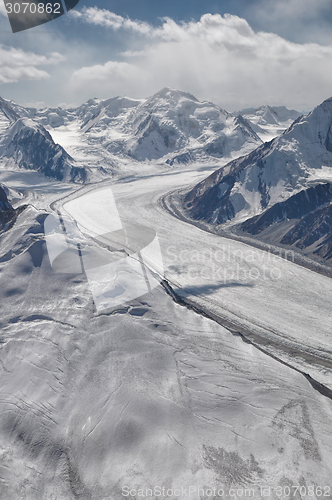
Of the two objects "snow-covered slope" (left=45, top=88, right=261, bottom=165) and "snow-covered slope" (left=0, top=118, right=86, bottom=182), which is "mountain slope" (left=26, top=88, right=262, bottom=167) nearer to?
"snow-covered slope" (left=45, top=88, right=261, bottom=165)

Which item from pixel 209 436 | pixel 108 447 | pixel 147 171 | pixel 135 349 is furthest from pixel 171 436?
pixel 147 171

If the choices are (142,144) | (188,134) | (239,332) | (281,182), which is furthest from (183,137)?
(239,332)

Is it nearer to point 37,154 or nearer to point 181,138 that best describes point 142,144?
point 181,138

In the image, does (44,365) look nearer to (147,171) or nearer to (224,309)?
(224,309)

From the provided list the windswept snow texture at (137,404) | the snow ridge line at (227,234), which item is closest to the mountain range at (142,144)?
the snow ridge line at (227,234)

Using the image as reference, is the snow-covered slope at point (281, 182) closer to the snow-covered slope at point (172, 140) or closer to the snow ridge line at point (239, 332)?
the snow ridge line at point (239, 332)

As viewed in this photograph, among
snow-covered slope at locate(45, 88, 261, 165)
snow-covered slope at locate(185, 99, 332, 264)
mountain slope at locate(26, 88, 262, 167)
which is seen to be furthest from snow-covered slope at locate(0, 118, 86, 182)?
snow-covered slope at locate(185, 99, 332, 264)
